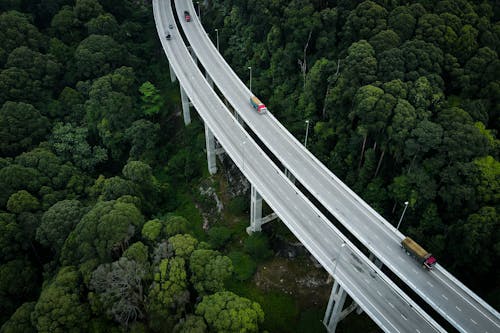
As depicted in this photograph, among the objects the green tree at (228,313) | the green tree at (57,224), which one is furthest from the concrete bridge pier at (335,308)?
the green tree at (57,224)

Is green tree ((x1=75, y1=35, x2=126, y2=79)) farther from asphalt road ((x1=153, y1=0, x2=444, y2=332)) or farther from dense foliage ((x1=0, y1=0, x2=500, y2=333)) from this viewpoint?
asphalt road ((x1=153, y1=0, x2=444, y2=332))

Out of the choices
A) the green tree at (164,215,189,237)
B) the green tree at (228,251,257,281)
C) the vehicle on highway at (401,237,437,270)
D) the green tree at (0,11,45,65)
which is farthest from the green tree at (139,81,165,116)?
the vehicle on highway at (401,237,437,270)

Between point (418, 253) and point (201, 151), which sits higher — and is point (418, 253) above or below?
above

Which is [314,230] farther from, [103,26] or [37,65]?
[103,26]

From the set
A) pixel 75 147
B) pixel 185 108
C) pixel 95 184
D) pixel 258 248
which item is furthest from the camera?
pixel 185 108

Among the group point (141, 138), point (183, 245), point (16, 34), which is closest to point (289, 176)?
point (183, 245)

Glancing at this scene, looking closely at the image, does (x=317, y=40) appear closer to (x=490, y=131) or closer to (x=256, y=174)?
(x=256, y=174)

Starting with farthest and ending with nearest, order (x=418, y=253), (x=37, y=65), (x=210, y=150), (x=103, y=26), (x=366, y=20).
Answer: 1. (x=103, y=26)
2. (x=37, y=65)
3. (x=210, y=150)
4. (x=366, y=20)
5. (x=418, y=253)
